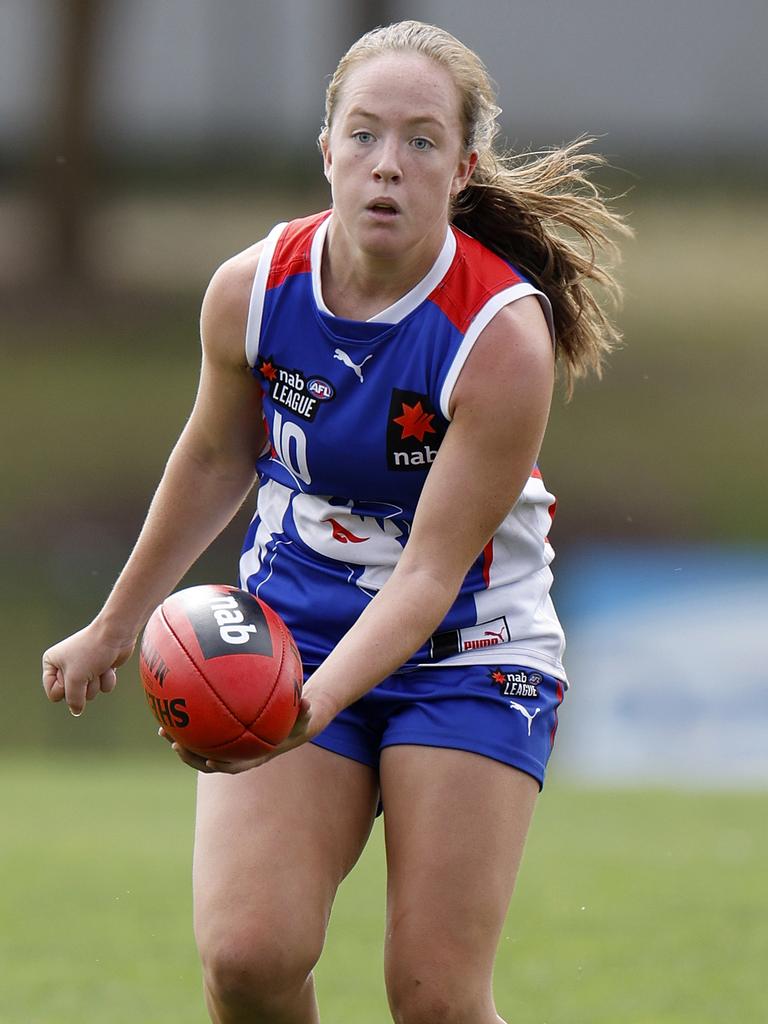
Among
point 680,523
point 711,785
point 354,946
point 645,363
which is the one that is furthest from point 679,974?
point 645,363

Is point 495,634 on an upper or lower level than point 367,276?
lower

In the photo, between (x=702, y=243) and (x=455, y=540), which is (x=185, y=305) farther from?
(x=455, y=540)

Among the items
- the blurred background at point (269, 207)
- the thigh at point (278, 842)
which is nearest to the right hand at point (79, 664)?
the thigh at point (278, 842)

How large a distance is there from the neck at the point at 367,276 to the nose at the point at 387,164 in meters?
0.21

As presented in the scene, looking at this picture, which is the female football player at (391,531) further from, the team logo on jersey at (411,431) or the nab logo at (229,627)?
the nab logo at (229,627)

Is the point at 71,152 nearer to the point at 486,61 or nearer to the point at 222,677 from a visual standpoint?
the point at 486,61

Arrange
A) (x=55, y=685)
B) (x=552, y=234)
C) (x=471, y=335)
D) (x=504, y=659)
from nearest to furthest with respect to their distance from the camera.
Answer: (x=471, y=335)
(x=504, y=659)
(x=55, y=685)
(x=552, y=234)

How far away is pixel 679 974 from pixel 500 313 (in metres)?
3.17

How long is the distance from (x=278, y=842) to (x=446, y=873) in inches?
12.4

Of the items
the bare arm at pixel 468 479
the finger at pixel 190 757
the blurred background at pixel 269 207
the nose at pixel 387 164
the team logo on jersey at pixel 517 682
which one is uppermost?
the nose at pixel 387 164

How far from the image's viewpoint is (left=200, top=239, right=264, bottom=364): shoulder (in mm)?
3318

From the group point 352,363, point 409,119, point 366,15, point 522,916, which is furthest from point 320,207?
point 409,119

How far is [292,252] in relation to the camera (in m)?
3.36

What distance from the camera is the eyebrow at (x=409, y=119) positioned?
3045 mm
